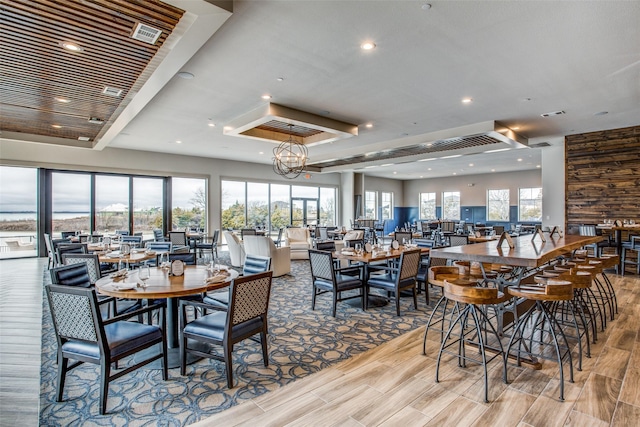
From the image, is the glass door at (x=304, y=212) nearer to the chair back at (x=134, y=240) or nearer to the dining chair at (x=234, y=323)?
the chair back at (x=134, y=240)

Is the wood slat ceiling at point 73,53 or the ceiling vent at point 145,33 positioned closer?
the wood slat ceiling at point 73,53

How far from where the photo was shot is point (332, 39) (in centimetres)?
383

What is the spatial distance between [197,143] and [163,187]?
2956 millimetres

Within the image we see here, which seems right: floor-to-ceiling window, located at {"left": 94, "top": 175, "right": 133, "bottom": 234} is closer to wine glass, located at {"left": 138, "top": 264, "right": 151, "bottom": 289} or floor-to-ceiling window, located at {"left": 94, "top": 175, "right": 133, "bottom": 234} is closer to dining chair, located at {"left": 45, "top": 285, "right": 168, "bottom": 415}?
wine glass, located at {"left": 138, "top": 264, "right": 151, "bottom": 289}

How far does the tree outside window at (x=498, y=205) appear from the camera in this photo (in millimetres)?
17141

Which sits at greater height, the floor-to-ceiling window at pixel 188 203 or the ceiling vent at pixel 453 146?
the ceiling vent at pixel 453 146

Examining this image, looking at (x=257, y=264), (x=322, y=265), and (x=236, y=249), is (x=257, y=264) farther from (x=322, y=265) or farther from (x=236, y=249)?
(x=236, y=249)

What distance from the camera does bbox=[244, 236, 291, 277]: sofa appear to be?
7.21 m

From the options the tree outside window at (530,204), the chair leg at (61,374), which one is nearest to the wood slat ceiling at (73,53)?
the chair leg at (61,374)

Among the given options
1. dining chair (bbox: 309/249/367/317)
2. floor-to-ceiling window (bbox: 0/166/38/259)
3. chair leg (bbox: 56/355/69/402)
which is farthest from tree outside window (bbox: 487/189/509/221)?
floor-to-ceiling window (bbox: 0/166/38/259)

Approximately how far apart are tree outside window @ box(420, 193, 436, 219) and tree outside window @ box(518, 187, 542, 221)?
4.54m

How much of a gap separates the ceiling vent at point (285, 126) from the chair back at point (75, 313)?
4423 mm

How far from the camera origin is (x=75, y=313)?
252 centimetres

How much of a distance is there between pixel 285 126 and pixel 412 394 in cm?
632
